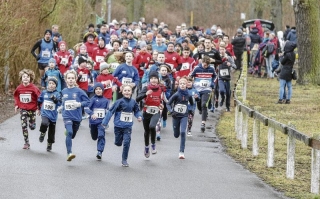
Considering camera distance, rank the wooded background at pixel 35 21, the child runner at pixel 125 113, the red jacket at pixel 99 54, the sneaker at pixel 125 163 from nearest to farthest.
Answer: the sneaker at pixel 125 163 < the child runner at pixel 125 113 < the red jacket at pixel 99 54 < the wooded background at pixel 35 21

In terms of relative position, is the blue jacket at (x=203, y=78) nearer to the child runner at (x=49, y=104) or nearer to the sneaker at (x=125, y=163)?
the child runner at (x=49, y=104)

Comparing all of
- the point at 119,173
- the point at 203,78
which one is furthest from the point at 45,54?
the point at 119,173

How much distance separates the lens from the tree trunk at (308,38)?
30.1 m

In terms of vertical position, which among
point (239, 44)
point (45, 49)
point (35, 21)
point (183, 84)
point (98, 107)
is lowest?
point (98, 107)

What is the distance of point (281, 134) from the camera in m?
19.7

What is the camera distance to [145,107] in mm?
15570

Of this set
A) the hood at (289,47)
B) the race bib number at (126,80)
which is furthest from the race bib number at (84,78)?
the hood at (289,47)

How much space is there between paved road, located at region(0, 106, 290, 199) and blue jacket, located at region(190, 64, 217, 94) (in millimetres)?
2575

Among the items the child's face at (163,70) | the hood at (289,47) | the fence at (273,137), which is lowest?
the fence at (273,137)

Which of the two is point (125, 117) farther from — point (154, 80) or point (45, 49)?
point (45, 49)

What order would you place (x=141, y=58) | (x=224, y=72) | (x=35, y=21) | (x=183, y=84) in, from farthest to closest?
(x=35, y=21)
(x=224, y=72)
(x=141, y=58)
(x=183, y=84)

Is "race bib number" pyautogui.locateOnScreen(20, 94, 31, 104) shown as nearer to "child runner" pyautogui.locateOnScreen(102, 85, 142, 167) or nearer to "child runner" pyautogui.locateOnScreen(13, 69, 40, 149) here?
"child runner" pyautogui.locateOnScreen(13, 69, 40, 149)

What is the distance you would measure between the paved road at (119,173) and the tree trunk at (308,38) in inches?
537

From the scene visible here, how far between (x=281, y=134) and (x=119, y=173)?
739cm
